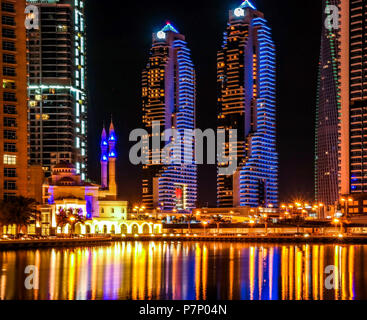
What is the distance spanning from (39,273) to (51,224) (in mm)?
80663

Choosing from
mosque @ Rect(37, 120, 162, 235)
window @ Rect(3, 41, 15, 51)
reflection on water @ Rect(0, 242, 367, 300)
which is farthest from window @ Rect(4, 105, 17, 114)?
mosque @ Rect(37, 120, 162, 235)

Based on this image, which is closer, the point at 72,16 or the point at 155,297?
the point at 155,297

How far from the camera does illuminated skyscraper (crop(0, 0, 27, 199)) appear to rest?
113 metres

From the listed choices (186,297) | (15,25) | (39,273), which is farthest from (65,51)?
(186,297)

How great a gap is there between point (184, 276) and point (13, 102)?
52278 millimetres

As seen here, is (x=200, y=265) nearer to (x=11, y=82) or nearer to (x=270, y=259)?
(x=270, y=259)

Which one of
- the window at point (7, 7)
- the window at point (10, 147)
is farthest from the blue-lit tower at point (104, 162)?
the window at point (7, 7)

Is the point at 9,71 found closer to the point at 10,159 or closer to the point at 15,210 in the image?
the point at 10,159

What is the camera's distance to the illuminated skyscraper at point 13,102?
370 feet

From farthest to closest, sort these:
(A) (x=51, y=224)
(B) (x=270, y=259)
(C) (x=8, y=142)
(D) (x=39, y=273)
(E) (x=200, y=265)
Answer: (A) (x=51, y=224) < (C) (x=8, y=142) < (B) (x=270, y=259) < (E) (x=200, y=265) < (D) (x=39, y=273)

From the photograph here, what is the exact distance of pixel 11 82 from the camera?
11344 cm

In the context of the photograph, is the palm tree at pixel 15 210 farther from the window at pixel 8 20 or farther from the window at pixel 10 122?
the window at pixel 8 20

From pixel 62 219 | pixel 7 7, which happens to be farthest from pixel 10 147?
pixel 62 219

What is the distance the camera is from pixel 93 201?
167 m
